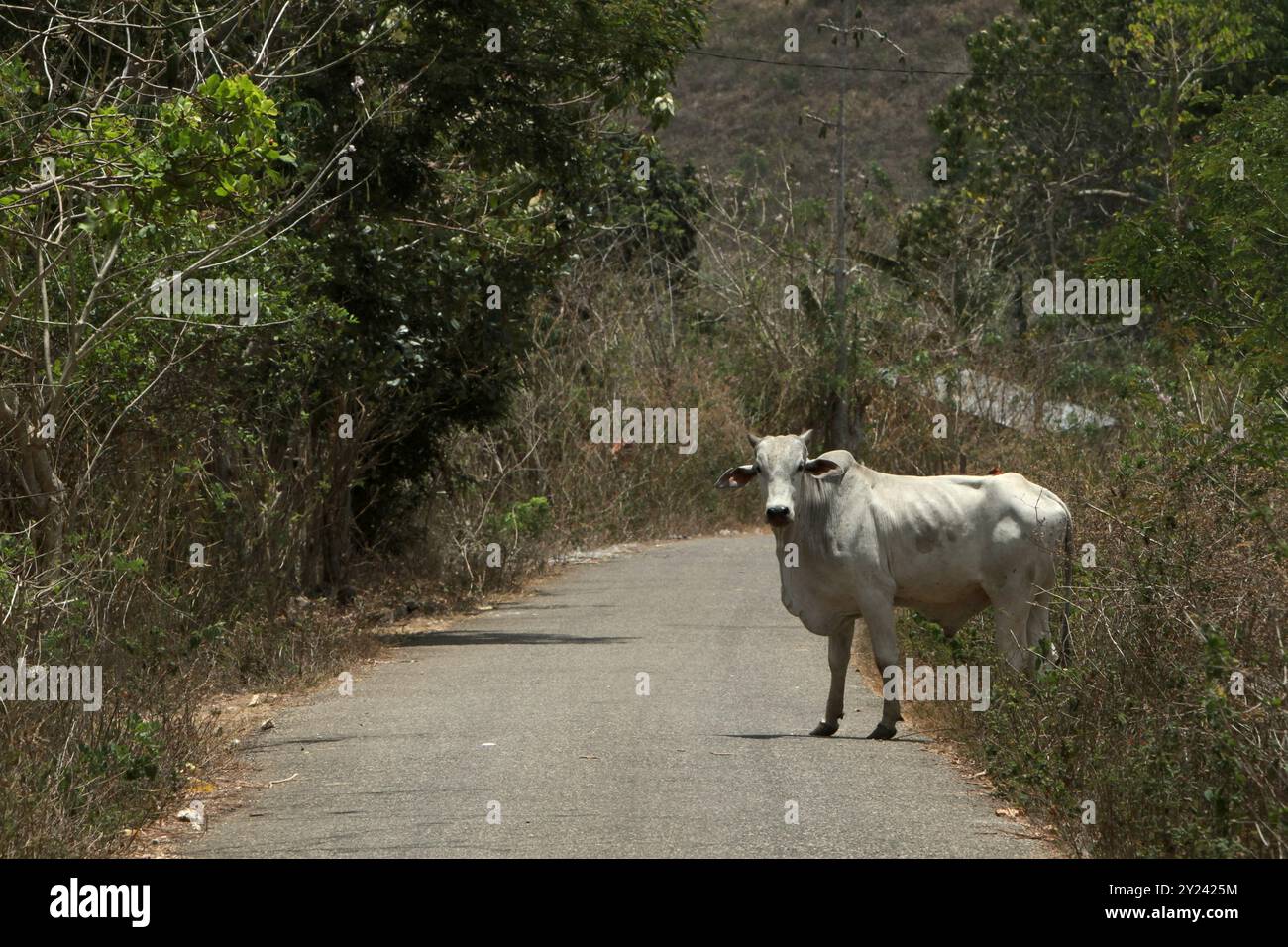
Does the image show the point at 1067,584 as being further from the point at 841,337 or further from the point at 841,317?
the point at 841,337

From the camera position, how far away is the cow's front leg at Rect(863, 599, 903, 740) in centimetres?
1326

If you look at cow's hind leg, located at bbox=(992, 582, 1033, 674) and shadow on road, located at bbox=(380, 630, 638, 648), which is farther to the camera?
shadow on road, located at bbox=(380, 630, 638, 648)

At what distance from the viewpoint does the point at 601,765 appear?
12.1m

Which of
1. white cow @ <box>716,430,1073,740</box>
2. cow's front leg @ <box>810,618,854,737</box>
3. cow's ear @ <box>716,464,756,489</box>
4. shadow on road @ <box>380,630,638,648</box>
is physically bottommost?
shadow on road @ <box>380,630,638,648</box>

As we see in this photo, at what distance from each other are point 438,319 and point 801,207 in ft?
91.1

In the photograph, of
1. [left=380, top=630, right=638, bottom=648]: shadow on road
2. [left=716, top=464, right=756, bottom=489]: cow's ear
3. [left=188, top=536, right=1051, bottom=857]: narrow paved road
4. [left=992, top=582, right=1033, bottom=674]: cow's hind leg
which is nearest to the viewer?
[left=188, top=536, right=1051, bottom=857]: narrow paved road

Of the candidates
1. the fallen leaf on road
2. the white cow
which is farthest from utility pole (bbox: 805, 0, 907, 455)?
the fallen leaf on road

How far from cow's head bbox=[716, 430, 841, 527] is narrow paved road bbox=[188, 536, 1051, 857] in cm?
163

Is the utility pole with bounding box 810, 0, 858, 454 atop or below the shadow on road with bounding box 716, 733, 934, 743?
atop

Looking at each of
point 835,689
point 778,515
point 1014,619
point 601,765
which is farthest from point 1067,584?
point 601,765

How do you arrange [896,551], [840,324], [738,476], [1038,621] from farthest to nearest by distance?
[840,324] → [1038,621] → [896,551] → [738,476]

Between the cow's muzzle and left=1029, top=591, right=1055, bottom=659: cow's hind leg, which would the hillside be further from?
the cow's muzzle

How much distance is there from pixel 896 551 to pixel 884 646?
2.24 ft

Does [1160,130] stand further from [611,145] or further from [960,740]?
[960,740]
